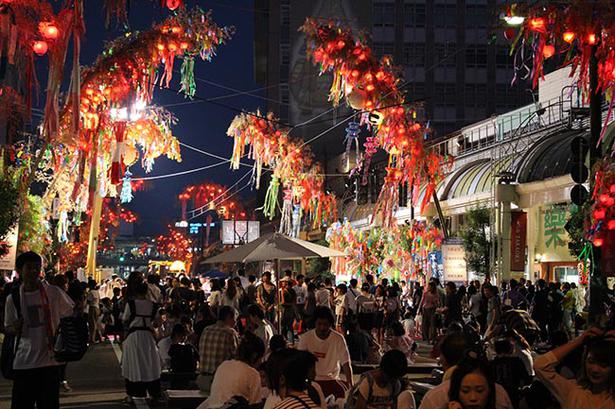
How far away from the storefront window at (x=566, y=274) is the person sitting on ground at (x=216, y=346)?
77.1ft

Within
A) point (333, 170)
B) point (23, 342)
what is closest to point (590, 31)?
point (23, 342)

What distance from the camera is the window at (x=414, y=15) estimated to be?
7994 centimetres

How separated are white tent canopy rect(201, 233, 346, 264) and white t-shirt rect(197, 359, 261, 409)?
9.30 metres

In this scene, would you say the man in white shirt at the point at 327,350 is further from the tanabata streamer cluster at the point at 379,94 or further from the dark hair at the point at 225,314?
the tanabata streamer cluster at the point at 379,94

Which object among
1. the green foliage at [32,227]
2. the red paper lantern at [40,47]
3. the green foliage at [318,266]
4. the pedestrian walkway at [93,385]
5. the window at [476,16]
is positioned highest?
the window at [476,16]

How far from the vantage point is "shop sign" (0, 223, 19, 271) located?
100 feet

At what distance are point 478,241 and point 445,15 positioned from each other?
45.8 m

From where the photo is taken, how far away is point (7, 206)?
29812 millimetres

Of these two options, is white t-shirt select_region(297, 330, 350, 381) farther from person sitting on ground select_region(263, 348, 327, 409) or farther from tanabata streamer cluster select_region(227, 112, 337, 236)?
tanabata streamer cluster select_region(227, 112, 337, 236)

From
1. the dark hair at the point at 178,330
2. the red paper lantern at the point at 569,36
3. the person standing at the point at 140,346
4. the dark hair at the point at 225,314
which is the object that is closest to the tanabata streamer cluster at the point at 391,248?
the dark hair at the point at 178,330

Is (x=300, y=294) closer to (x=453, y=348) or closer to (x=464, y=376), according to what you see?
(x=453, y=348)

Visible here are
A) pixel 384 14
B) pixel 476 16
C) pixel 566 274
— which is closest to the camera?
pixel 566 274

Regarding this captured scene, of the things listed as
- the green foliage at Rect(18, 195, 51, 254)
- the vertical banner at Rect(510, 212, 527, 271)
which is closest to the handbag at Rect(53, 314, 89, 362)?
the green foliage at Rect(18, 195, 51, 254)

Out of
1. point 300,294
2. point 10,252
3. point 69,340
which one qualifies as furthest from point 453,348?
point 10,252
